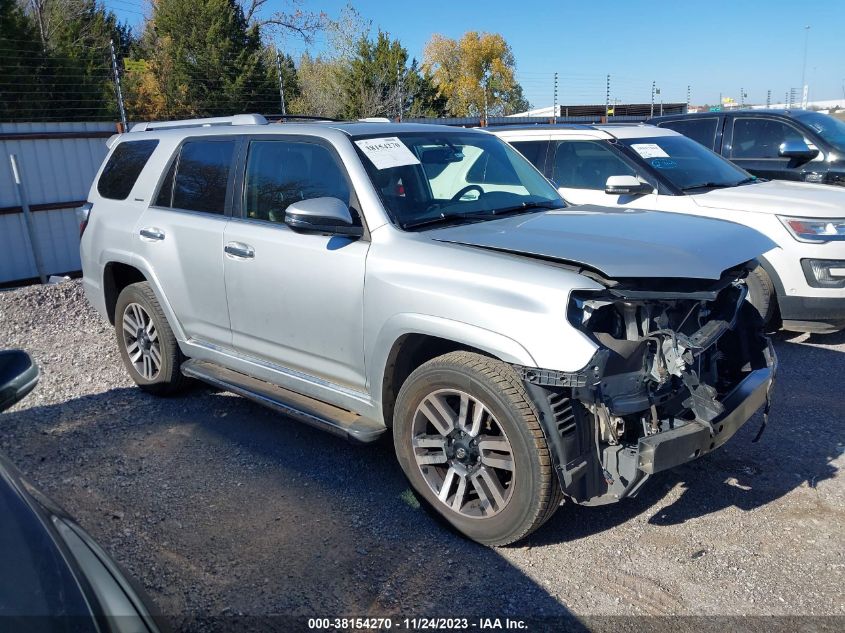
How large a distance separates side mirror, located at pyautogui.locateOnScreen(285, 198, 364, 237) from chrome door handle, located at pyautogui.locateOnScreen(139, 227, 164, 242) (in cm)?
159

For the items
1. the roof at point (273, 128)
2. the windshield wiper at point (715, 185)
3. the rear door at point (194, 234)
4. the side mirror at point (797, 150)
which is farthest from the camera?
the side mirror at point (797, 150)

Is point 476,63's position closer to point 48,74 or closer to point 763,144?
point 48,74

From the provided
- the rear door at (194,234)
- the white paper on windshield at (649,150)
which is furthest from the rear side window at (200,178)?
the white paper on windshield at (649,150)

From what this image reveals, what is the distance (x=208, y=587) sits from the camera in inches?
122

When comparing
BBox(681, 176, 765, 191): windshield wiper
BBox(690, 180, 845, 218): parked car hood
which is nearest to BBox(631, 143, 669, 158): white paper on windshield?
BBox(681, 176, 765, 191): windshield wiper

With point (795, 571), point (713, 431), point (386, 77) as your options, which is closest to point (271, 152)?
point (713, 431)

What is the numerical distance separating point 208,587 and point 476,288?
1.73 m

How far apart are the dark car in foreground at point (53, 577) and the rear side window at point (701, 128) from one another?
8.50 metres

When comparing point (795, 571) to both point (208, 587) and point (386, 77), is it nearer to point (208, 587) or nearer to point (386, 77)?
point (208, 587)

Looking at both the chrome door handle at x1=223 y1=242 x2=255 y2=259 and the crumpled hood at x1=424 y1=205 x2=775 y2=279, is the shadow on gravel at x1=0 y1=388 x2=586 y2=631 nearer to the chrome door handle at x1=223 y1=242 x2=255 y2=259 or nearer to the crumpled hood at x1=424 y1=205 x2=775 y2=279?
the chrome door handle at x1=223 y1=242 x2=255 y2=259

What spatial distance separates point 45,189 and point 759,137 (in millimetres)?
9562

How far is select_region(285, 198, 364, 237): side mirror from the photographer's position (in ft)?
11.8

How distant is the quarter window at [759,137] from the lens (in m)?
8.34

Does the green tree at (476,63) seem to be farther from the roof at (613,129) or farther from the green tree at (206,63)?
the roof at (613,129)
